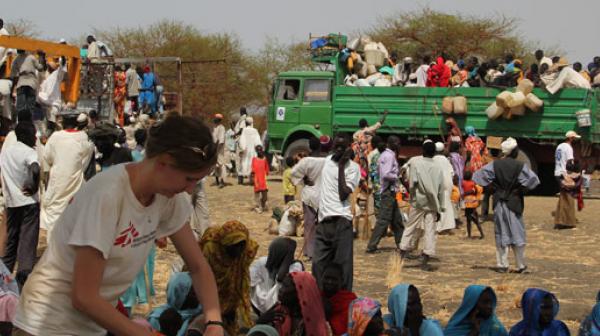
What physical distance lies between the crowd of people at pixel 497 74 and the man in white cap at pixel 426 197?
7583mm

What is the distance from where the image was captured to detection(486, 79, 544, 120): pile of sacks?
58.4ft

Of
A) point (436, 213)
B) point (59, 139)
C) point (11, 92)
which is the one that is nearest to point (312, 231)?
point (436, 213)

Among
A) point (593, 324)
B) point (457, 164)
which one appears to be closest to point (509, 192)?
point (457, 164)

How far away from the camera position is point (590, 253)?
1245cm

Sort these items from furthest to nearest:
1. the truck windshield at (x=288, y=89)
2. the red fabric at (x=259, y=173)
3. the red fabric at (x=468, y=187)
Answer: the truck windshield at (x=288, y=89) < the red fabric at (x=259, y=173) < the red fabric at (x=468, y=187)

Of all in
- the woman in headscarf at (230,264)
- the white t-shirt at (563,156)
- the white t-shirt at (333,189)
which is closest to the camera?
the woman in headscarf at (230,264)

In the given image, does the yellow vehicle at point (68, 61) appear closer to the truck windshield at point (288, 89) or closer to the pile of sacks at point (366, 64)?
the truck windshield at point (288, 89)

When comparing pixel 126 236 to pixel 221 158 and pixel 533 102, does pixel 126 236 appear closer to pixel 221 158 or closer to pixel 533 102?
pixel 533 102

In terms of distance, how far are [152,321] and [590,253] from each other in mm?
8077

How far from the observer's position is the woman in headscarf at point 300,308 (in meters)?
6.00

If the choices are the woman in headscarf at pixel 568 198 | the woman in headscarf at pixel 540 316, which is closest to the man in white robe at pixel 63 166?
the woman in headscarf at pixel 540 316

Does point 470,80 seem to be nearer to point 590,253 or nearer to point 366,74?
point 366,74

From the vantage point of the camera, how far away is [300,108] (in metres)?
20.2

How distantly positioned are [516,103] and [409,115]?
223 centimetres
